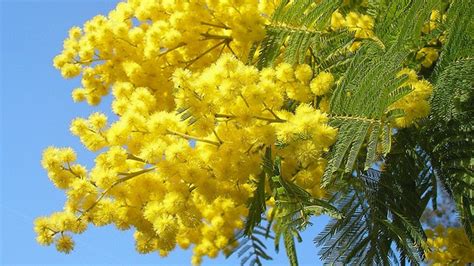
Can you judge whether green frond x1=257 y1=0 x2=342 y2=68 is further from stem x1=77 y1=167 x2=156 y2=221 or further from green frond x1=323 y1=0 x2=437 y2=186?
stem x1=77 y1=167 x2=156 y2=221

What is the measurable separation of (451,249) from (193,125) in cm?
291

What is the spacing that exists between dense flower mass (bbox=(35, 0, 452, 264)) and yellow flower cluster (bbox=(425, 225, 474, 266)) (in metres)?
1.73

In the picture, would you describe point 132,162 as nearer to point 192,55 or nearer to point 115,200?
point 115,200

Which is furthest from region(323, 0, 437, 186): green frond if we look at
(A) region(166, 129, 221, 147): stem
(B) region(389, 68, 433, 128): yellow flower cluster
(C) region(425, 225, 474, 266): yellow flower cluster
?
(C) region(425, 225, 474, 266): yellow flower cluster

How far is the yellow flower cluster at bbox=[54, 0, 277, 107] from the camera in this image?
3955 mm

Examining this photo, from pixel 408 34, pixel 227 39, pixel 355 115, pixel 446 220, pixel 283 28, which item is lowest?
pixel 355 115

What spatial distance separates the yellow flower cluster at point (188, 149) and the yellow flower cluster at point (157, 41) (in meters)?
0.63

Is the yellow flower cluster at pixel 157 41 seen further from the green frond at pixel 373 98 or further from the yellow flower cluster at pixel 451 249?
the yellow flower cluster at pixel 451 249

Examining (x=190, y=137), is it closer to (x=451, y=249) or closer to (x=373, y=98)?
(x=373, y=98)

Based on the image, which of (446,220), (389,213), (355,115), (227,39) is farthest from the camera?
(446,220)

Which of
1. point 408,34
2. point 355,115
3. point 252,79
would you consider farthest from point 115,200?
point 408,34

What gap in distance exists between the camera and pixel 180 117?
3178 millimetres

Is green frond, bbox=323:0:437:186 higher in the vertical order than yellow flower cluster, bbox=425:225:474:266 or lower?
lower

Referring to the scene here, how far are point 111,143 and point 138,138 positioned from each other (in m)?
0.15
